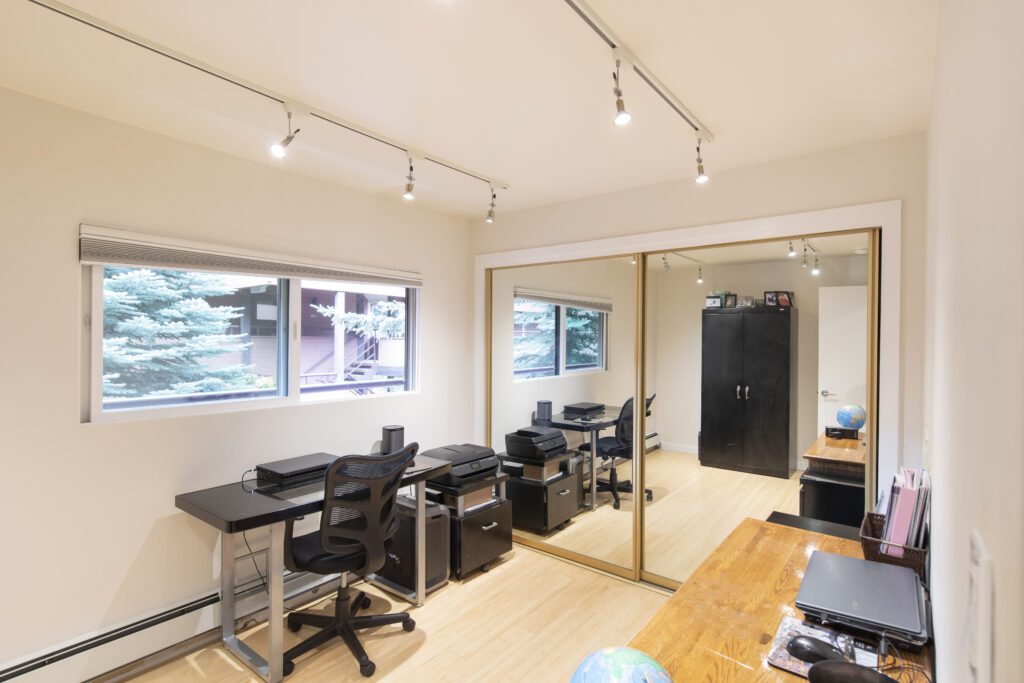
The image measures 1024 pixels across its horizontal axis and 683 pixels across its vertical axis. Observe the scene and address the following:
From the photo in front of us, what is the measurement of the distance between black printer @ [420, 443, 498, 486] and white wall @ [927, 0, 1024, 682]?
260cm

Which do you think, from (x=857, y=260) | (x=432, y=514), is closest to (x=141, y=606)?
(x=432, y=514)

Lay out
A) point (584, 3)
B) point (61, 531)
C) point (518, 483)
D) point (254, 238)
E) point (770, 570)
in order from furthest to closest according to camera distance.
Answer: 1. point (518, 483)
2. point (254, 238)
3. point (61, 531)
4. point (770, 570)
5. point (584, 3)

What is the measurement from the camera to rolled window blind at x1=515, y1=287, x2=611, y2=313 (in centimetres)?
347

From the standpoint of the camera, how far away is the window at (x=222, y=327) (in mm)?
2389

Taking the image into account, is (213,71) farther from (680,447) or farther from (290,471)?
(680,447)

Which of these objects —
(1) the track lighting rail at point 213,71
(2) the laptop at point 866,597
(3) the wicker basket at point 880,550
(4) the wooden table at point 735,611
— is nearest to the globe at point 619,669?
(4) the wooden table at point 735,611

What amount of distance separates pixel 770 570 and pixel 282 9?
236cm

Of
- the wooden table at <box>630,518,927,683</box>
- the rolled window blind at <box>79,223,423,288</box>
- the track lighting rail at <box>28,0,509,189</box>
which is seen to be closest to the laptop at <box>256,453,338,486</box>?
the rolled window blind at <box>79,223,423,288</box>

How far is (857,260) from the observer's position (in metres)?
2.52

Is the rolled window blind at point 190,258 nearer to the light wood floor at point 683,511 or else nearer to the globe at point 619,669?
the light wood floor at point 683,511

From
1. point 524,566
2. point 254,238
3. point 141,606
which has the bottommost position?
point 524,566

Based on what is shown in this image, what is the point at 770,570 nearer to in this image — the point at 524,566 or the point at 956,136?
the point at 956,136

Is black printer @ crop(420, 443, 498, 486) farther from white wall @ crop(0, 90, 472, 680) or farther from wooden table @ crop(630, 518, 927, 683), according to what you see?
wooden table @ crop(630, 518, 927, 683)

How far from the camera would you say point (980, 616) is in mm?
487
